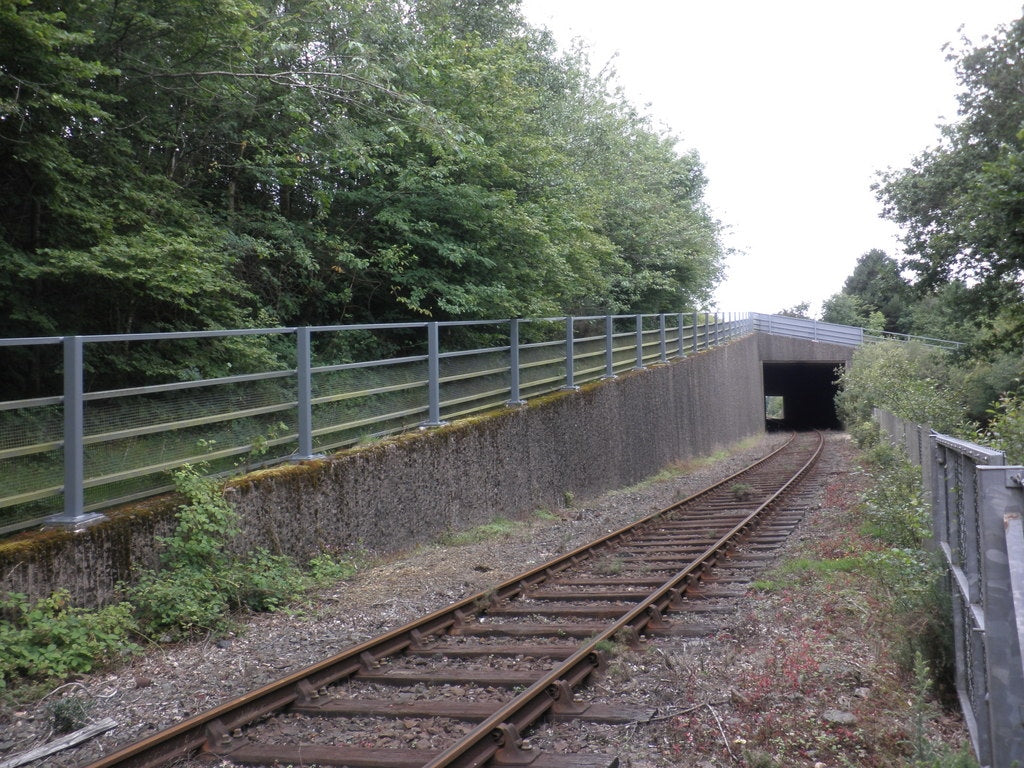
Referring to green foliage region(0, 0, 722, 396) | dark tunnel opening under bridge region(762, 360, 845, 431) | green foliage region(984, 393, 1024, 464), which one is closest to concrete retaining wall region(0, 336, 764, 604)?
green foliage region(0, 0, 722, 396)

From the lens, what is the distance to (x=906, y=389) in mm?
18797

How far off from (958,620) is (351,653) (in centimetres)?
391

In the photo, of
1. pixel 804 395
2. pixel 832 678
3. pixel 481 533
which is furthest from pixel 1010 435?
pixel 804 395

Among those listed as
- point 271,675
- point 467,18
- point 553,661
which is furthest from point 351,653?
point 467,18

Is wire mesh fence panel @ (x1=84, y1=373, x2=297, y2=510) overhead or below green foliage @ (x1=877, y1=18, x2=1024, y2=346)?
below

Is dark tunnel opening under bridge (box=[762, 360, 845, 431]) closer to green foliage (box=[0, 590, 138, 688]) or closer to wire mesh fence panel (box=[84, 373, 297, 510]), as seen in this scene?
wire mesh fence panel (box=[84, 373, 297, 510])

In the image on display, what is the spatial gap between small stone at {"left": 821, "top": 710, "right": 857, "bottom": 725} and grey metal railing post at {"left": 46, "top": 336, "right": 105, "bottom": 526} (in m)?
5.43

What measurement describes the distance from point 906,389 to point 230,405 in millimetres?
14980

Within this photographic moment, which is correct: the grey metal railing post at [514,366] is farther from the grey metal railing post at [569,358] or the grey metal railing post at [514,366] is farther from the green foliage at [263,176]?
the grey metal railing post at [569,358]

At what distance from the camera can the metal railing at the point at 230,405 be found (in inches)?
270

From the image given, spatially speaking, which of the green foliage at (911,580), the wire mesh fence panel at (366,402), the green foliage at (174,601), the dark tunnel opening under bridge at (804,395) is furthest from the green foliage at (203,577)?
the dark tunnel opening under bridge at (804,395)

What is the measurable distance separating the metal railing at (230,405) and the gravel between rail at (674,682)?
60.1 inches

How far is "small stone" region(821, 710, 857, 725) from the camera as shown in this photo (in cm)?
496

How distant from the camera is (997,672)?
11.3 ft
